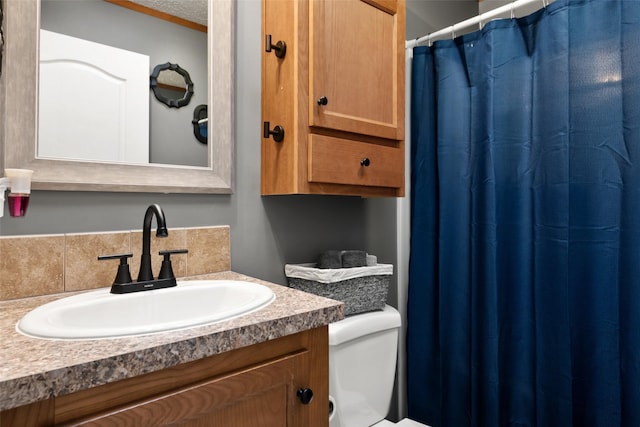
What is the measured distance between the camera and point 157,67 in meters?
1.11

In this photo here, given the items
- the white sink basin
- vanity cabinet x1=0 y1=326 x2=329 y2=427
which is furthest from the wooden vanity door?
the white sink basin

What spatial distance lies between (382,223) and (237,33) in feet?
3.11

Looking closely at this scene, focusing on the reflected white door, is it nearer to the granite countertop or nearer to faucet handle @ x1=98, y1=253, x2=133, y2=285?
faucet handle @ x1=98, y1=253, x2=133, y2=285

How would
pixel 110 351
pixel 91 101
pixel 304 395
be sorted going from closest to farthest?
pixel 110 351
pixel 304 395
pixel 91 101

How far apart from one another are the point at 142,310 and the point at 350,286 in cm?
65

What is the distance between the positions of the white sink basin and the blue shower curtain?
941 mm

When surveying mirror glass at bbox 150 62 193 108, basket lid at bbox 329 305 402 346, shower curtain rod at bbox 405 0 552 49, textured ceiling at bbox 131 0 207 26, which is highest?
shower curtain rod at bbox 405 0 552 49

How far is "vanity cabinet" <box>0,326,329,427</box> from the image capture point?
52 cm

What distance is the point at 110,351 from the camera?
1.76 feet

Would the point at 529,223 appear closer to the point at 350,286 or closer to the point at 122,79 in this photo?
the point at 350,286

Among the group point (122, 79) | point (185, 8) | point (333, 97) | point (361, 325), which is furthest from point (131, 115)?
point (361, 325)

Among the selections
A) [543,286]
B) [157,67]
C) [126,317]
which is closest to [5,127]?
[157,67]

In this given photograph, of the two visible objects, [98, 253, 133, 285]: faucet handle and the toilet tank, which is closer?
[98, 253, 133, 285]: faucet handle

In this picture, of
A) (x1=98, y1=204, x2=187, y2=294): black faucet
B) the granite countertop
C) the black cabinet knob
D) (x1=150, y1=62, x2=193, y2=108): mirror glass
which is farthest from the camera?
(x1=150, y1=62, x2=193, y2=108): mirror glass
